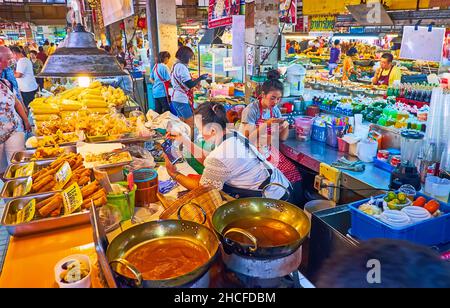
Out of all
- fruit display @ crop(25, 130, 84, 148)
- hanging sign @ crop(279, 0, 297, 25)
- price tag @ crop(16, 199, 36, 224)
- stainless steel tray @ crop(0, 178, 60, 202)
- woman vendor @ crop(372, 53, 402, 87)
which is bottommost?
price tag @ crop(16, 199, 36, 224)

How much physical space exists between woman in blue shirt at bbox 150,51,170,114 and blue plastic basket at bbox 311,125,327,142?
4232 millimetres

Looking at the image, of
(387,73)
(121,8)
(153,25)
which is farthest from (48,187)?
(153,25)

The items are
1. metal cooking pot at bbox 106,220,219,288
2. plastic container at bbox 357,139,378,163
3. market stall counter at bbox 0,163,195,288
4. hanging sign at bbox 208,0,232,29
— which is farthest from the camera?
hanging sign at bbox 208,0,232,29

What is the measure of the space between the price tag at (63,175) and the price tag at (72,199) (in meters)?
0.19

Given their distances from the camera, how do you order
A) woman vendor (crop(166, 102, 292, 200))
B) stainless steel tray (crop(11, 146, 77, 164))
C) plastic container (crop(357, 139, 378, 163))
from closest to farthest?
1. woman vendor (crop(166, 102, 292, 200))
2. stainless steel tray (crop(11, 146, 77, 164))
3. plastic container (crop(357, 139, 378, 163))

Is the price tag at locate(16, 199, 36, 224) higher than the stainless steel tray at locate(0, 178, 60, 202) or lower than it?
lower

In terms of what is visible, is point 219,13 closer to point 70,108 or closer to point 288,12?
point 288,12

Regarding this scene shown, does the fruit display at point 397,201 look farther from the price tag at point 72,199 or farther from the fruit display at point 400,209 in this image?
the price tag at point 72,199

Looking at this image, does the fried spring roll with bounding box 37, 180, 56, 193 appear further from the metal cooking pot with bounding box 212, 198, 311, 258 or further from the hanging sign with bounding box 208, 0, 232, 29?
the hanging sign with bounding box 208, 0, 232, 29

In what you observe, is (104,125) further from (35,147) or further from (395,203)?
(395,203)

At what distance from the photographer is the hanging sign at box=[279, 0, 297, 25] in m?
5.02

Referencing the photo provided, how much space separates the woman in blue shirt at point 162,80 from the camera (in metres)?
7.56

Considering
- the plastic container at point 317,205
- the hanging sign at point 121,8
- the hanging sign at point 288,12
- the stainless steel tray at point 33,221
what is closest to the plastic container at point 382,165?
the plastic container at point 317,205

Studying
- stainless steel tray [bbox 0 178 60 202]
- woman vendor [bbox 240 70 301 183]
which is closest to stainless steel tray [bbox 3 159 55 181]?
stainless steel tray [bbox 0 178 60 202]
